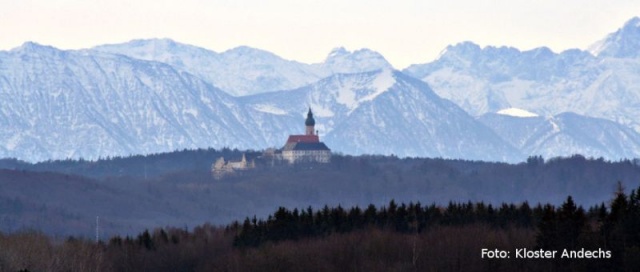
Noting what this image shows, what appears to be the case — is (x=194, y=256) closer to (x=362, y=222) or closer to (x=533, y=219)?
(x=362, y=222)

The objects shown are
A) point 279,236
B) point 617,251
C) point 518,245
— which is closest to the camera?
point 617,251

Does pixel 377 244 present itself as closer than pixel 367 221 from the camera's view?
Yes

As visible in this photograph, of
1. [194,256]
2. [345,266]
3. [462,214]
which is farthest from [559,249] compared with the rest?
[194,256]

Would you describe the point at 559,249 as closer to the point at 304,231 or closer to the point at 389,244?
the point at 389,244

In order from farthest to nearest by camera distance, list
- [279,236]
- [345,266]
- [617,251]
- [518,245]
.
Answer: [279,236], [345,266], [518,245], [617,251]

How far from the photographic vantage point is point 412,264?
513 ft

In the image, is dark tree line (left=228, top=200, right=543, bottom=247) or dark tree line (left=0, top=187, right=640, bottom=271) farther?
dark tree line (left=228, top=200, right=543, bottom=247)

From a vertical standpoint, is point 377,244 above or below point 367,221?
below

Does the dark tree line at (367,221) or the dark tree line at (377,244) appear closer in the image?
the dark tree line at (377,244)

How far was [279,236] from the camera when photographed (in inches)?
7023

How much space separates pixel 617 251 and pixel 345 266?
37533 mm

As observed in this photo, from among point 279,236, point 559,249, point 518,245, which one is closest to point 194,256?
point 279,236

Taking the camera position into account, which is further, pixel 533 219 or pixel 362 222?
pixel 362 222

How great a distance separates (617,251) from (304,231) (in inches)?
2213
